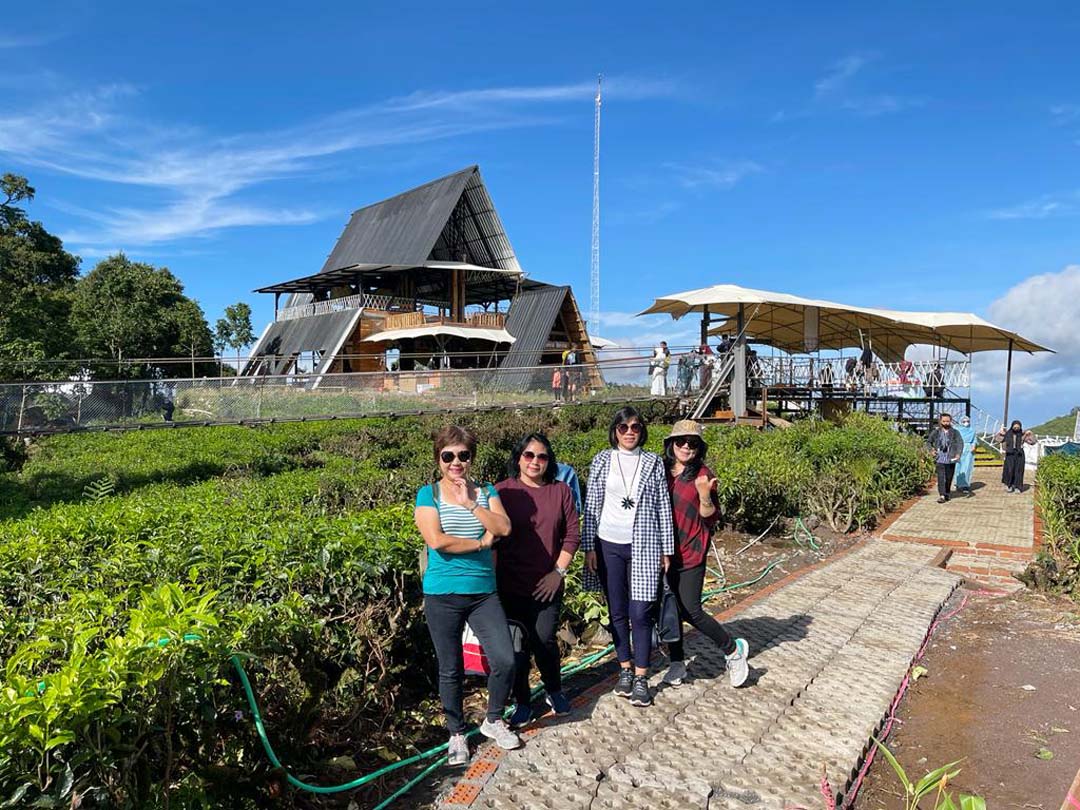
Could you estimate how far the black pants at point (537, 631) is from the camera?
152 inches

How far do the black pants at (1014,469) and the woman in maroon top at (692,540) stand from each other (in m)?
11.6

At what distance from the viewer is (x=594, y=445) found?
12.7 m

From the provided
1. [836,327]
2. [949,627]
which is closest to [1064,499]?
[949,627]

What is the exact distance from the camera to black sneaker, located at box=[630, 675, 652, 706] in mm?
4066

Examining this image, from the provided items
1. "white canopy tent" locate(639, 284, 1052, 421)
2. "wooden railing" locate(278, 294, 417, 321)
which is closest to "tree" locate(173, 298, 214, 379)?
"wooden railing" locate(278, 294, 417, 321)

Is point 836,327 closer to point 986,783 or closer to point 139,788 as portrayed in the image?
point 986,783

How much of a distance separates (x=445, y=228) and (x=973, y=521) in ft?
78.3

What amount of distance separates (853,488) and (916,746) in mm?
6908

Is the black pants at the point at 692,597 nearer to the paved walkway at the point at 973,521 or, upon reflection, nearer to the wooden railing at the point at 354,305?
the paved walkway at the point at 973,521

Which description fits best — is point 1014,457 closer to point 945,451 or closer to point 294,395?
point 945,451

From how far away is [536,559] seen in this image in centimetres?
384

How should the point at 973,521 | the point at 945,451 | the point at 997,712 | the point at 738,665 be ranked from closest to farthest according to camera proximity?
the point at 738,665, the point at 997,712, the point at 973,521, the point at 945,451

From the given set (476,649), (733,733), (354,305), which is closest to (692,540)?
(733,733)

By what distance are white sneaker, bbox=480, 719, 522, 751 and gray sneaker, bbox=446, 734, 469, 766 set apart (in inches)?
5.5
